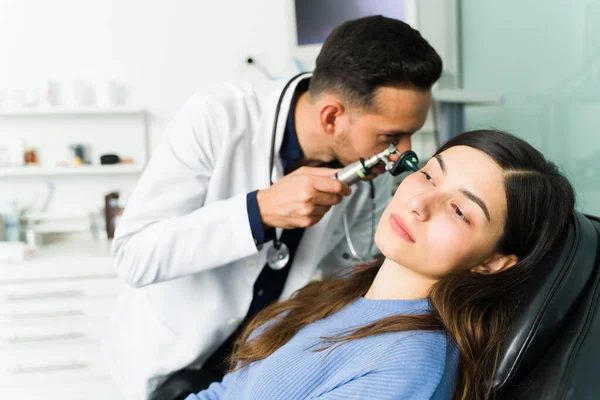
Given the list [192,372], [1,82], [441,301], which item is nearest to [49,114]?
[1,82]

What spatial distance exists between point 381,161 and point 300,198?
0.20 metres

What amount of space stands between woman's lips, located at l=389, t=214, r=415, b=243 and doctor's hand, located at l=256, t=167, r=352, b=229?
21 centimetres

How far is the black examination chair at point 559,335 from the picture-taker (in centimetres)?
69

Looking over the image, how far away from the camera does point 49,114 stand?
2.82 meters

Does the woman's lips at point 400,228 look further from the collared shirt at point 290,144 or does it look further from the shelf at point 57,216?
the shelf at point 57,216

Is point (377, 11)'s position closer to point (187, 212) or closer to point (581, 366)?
point (187, 212)

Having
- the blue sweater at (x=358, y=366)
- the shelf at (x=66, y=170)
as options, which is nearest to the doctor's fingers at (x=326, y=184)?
the blue sweater at (x=358, y=366)

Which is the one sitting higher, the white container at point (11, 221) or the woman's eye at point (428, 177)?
the woman's eye at point (428, 177)

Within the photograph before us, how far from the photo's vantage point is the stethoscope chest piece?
53.9 inches

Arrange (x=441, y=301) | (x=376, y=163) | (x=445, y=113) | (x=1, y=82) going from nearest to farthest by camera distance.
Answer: (x=441, y=301) → (x=376, y=163) → (x=445, y=113) → (x=1, y=82)

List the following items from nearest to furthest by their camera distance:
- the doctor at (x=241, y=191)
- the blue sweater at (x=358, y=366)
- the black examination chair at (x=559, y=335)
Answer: the black examination chair at (x=559, y=335) → the blue sweater at (x=358, y=366) → the doctor at (x=241, y=191)

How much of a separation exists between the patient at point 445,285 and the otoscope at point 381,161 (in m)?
0.13

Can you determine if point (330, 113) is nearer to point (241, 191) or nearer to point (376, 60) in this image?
point (376, 60)

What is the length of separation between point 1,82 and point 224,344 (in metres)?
2.19
